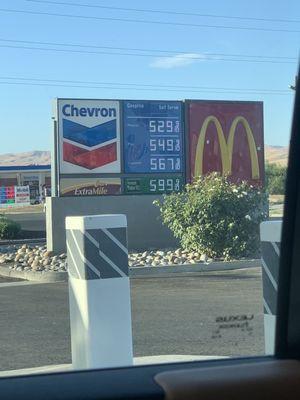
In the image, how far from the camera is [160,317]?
26.7 ft

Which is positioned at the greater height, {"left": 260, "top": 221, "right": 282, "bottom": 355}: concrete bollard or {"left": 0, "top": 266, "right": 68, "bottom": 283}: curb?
{"left": 260, "top": 221, "right": 282, "bottom": 355}: concrete bollard

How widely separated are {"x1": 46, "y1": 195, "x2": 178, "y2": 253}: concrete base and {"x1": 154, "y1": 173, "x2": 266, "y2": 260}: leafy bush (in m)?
2.13

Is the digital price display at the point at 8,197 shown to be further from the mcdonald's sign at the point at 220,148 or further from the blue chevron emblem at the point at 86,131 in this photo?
the mcdonald's sign at the point at 220,148

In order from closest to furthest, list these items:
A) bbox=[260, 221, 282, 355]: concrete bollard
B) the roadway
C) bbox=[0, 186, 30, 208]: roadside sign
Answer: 1. bbox=[260, 221, 282, 355]: concrete bollard
2. the roadway
3. bbox=[0, 186, 30, 208]: roadside sign

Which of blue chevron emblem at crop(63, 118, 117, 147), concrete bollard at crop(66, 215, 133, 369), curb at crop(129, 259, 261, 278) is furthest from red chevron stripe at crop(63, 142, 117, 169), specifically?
concrete bollard at crop(66, 215, 133, 369)

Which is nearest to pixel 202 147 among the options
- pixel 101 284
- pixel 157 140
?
pixel 157 140

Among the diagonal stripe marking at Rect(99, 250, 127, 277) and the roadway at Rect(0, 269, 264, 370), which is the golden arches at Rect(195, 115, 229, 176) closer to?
the roadway at Rect(0, 269, 264, 370)

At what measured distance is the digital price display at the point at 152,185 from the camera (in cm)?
1673

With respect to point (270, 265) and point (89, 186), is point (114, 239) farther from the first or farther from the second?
point (89, 186)

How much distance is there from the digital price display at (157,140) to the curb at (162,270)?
4201mm

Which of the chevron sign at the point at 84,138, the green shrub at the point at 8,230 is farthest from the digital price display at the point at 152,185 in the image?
the green shrub at the point at 8,230

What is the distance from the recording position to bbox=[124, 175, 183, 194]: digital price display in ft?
54.9

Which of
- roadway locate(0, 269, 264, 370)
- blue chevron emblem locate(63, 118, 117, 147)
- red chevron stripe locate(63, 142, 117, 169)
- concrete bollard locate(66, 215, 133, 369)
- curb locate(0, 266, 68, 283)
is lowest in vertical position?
curb locate(0, 266, 68, 283)

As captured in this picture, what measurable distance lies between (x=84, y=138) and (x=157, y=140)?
6.39 feet
